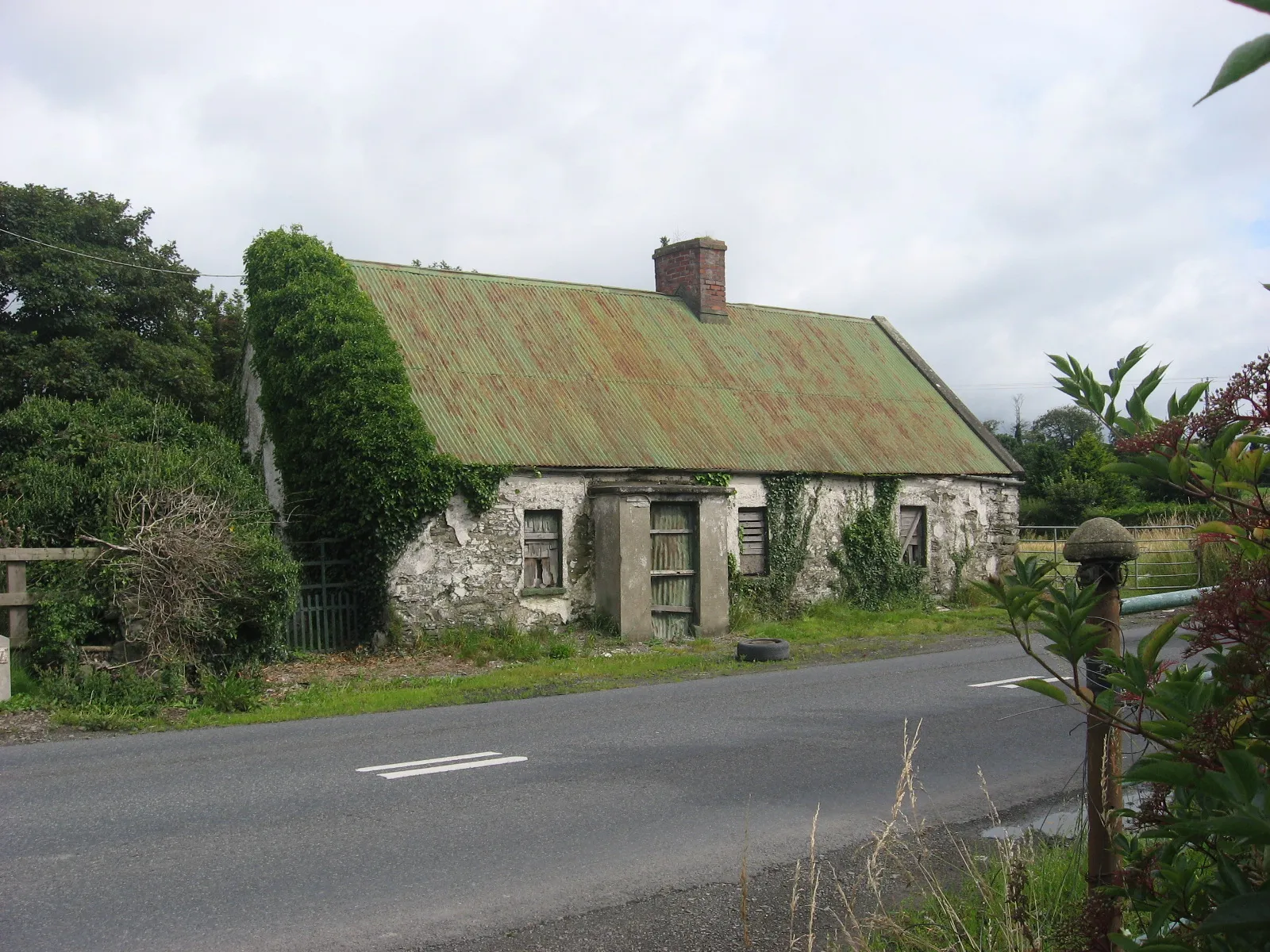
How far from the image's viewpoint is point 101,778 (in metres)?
8.18

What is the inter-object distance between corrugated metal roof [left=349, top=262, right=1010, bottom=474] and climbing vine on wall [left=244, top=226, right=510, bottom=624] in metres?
0.84

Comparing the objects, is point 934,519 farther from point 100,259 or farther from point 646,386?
point 100,259

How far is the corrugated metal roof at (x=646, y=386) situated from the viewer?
754 inches

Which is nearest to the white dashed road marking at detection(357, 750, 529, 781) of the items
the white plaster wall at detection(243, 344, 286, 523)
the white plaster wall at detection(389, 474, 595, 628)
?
the white plaster wall at detection(389, 474, 595, 628)

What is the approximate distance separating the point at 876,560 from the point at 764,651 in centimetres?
741

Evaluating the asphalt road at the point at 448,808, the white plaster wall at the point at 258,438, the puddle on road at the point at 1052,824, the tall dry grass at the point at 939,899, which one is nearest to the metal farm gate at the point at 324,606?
the white plaster wall at the point at 258,438

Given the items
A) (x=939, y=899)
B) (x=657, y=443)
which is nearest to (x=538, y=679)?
(x=657, y=443)

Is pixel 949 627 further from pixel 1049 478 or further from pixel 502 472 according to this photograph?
pixel 1049 478

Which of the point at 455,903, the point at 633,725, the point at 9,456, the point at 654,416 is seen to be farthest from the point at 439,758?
the point at 654,416

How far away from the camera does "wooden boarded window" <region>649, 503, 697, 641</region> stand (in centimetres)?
1872

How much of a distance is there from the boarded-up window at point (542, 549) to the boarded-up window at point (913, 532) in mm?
8563

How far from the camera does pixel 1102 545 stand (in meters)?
3.93

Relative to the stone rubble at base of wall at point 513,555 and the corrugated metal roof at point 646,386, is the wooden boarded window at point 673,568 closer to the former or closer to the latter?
the stone rubble at base of wall at point 513,555

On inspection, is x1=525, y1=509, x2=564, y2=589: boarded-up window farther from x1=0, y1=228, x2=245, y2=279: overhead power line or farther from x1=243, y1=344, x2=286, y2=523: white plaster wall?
x1=0, y1=228, x2=245, y2=279: overhead power line
